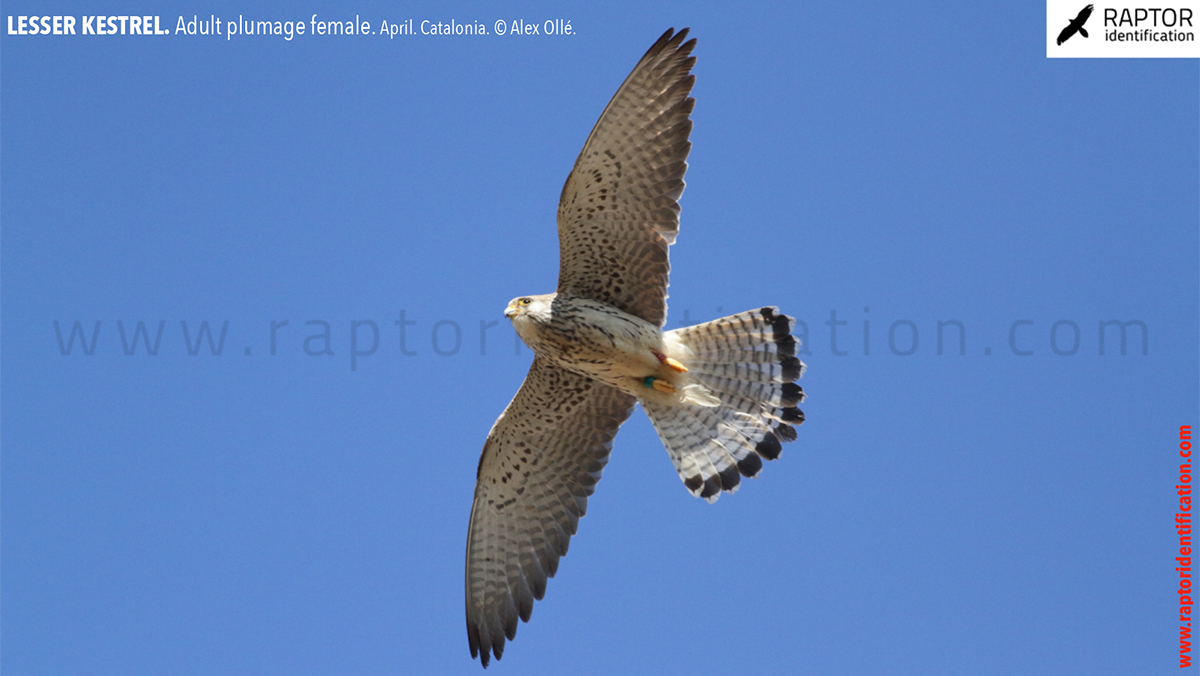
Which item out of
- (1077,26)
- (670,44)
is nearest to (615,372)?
(670,44)

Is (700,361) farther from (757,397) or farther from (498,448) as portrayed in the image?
(498,448)

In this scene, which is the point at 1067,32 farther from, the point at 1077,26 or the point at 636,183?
the point at 636,183

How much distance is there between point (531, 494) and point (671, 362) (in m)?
1.71

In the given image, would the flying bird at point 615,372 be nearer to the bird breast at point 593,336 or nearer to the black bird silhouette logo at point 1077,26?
the bird breast at point 593,336

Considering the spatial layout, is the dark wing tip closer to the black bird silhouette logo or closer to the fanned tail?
the fanned tail

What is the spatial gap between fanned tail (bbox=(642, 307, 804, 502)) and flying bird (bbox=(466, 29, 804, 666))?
10 millimetres

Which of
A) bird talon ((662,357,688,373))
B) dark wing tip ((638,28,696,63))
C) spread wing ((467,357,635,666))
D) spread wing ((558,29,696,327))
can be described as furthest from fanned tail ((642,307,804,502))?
dark wing tip ((638,28,696,63))

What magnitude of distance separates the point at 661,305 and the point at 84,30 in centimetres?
654

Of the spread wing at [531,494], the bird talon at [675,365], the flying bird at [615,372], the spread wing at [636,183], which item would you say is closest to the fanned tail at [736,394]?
the flying bird at [615,372]

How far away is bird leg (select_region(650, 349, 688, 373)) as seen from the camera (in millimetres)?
8062

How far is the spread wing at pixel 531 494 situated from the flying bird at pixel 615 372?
0.01 metres

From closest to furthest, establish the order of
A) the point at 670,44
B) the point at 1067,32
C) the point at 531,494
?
the point at 670,44 < the point at 531,494 < the point at 1067,32

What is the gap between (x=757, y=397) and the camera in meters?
8.21

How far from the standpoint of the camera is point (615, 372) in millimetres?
8273
